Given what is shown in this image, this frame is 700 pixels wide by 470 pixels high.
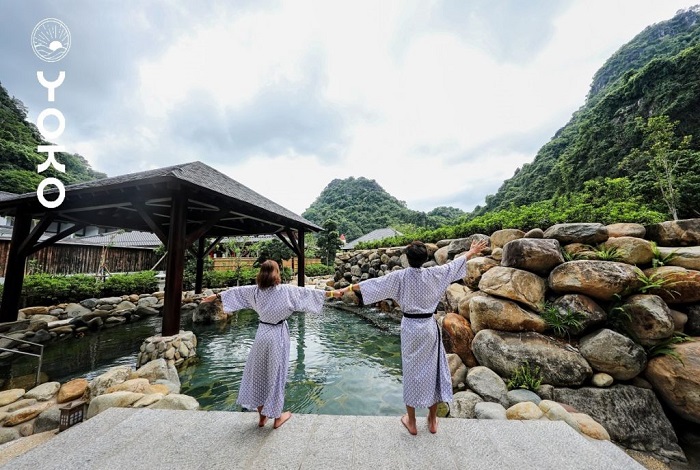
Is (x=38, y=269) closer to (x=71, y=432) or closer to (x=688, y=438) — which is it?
(x=71, y=432)

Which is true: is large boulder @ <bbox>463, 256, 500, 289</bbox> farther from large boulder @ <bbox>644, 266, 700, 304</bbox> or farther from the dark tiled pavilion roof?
the dark tiled pavilion roof

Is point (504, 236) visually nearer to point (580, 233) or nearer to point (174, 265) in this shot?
point (580, 233)

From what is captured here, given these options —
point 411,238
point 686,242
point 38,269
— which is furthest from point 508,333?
point 38,269

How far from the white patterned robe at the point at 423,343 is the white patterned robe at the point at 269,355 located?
40.4 inches

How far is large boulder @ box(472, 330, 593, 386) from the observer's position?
323cm

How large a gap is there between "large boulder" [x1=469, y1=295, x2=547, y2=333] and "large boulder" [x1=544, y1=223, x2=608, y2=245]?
5.21ft

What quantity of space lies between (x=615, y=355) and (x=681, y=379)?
0.52 m

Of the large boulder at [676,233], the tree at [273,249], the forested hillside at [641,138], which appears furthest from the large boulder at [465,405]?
the tree at [273,249]

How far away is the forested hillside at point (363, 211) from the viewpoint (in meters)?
42.9

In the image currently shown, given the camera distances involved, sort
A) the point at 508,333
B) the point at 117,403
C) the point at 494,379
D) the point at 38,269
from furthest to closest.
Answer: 1. the point at 38,269
2. the point at 508,333
3. the point at 494,379
4. the point at 117,403

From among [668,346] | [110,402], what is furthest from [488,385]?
[110,402]

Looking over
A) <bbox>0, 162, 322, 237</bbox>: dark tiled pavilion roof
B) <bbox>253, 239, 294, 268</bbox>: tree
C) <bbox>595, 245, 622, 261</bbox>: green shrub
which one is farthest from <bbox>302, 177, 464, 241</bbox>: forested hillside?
<bbox>595, 245, 622, 261</bbox>: green shrub

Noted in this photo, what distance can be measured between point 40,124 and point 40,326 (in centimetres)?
540

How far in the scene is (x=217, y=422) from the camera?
2.54 meters
